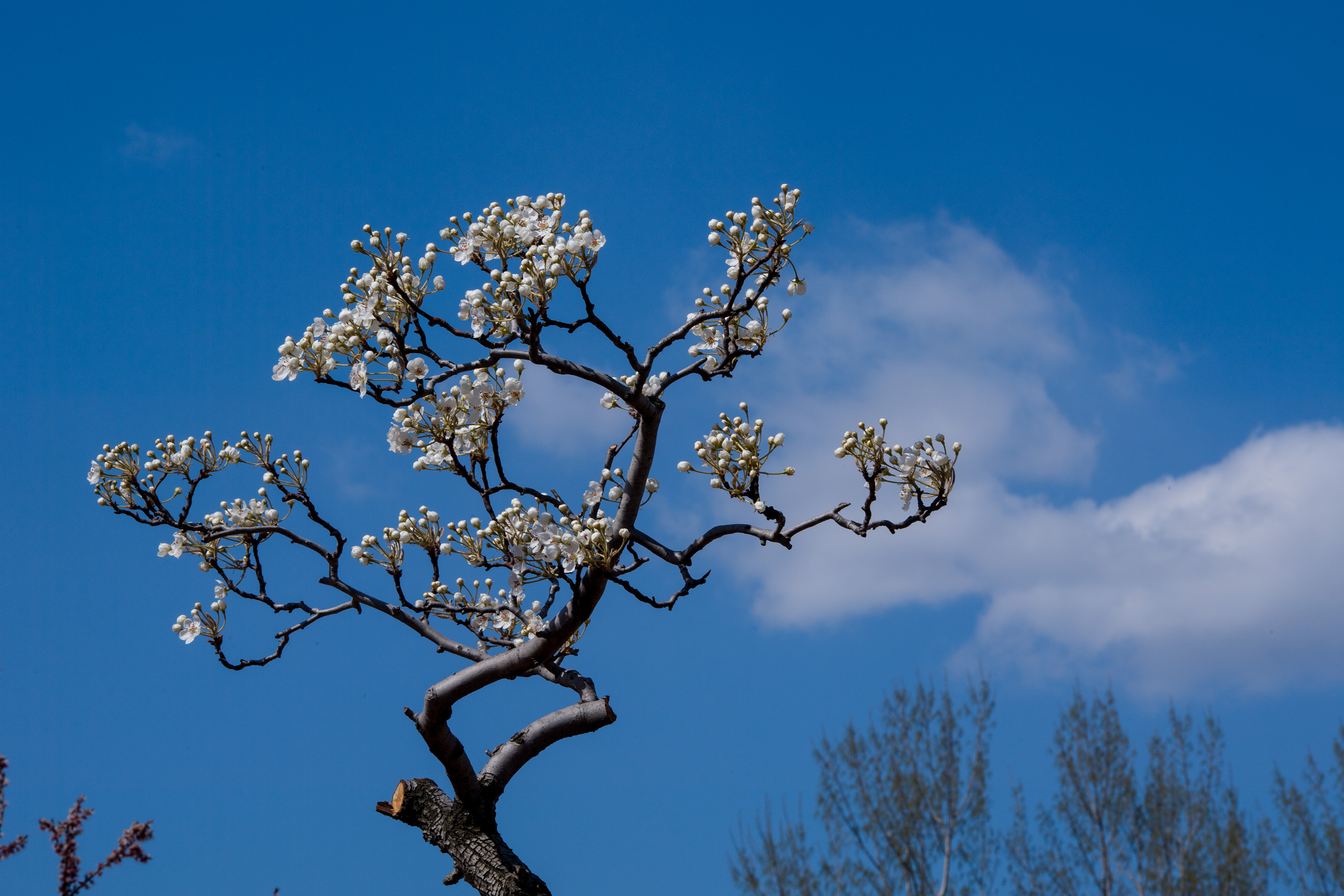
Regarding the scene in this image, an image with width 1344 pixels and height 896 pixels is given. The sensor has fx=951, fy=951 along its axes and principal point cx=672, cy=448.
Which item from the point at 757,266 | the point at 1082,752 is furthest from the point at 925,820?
the point at 757,266

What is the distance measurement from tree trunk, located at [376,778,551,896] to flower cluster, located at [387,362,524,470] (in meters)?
1.30

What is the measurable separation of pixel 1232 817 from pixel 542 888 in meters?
13.0

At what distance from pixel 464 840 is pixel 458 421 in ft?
5.09

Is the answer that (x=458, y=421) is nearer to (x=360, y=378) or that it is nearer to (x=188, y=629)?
(x=360, y=378)

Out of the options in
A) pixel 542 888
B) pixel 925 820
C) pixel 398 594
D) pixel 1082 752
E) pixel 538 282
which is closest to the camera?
pixel 538 282

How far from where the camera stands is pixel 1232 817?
1291 centimetres

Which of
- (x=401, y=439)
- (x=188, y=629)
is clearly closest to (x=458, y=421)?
(x=401, y=439)

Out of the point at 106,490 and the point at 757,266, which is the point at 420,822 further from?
the point at 757,266

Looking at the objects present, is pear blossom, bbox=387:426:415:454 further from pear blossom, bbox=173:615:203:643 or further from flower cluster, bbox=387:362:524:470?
pear blossom, bbox=173:615:203:643

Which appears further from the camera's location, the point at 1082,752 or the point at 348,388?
the point at 1082,752

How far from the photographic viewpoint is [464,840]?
3.48 meters

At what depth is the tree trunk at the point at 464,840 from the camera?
3.38 metres

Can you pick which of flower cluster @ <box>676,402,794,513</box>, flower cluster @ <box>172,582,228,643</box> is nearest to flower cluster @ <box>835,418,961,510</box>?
flower cluster @ <box>676,402,794,513</box>

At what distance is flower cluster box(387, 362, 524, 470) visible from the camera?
3193mm
